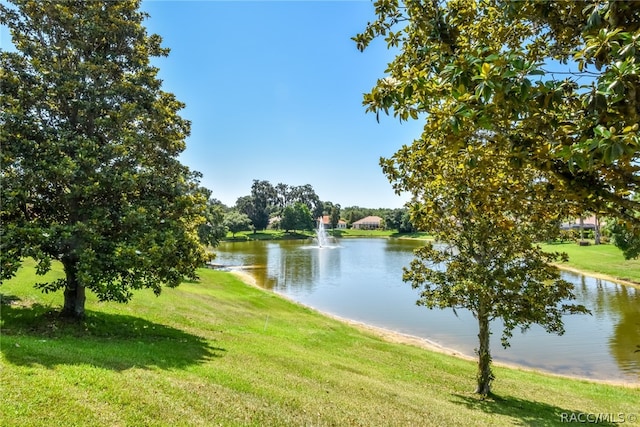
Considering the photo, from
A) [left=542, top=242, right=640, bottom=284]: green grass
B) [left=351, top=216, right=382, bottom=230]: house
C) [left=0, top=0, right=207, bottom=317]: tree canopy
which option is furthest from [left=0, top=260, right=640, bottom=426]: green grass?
[left=351, top=216, right=382, bottom=230]: house

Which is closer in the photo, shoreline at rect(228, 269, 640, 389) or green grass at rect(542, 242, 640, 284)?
shoreline at rect(228, 269, 640, 389)

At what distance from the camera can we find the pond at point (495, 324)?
20.3m

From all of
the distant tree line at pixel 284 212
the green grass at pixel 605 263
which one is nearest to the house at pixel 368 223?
the distant tree line at pixel 284 212

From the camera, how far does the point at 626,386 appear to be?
16344 millimetres

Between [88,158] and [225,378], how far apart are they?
7.39m

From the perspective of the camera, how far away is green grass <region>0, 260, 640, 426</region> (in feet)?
22.3

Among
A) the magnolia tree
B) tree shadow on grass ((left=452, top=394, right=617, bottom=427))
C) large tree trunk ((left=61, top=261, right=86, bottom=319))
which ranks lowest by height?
tree shadow on grass ((left=452, top=394, right=617, bottom=427))

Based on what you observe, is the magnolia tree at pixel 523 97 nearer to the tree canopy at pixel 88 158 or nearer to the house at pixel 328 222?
the tree canopy at pixel 88 158

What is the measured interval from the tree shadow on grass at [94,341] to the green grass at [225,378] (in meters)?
0.05

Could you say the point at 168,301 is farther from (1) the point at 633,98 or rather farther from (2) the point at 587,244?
(2) the point at 587,244

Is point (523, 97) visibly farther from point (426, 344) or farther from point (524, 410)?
point (426, 344)

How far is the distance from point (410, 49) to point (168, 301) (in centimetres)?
1868

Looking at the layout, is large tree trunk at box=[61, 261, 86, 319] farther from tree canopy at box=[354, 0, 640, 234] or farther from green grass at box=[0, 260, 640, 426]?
tree canopy at box=[354, 0, 640, 234]

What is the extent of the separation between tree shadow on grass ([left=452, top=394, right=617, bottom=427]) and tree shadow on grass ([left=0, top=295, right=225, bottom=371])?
8.05 metres
